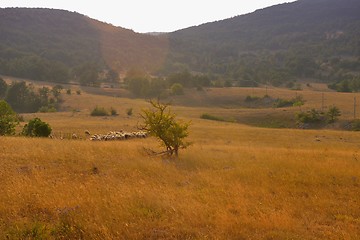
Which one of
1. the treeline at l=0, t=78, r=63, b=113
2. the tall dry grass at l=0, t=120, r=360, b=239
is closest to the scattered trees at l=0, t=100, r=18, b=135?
the tall dry grass at l=0, t=120, r=360, b=239

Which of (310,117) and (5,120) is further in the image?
(310,117)

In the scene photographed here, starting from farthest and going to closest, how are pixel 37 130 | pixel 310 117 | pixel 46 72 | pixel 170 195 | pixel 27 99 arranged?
pixel 46 72 → pixel 27 99 → pixel 310 117 → pixel 37 130 → pixel 170 195

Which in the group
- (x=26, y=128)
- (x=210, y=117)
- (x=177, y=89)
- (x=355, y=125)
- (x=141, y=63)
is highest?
(x=141, y=63)

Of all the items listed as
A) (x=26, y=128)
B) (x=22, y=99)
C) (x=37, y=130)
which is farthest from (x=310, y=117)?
(x=22, y=99)

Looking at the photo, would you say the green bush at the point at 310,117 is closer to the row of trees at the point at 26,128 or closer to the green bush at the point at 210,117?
the green bush at the point at 210,117

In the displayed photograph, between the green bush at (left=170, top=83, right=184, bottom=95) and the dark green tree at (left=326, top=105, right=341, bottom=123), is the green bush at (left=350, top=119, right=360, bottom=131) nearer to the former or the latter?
the dark green tree at (left=326, top=105, right=341, bottom=123)

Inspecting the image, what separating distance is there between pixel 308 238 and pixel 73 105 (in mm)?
67398

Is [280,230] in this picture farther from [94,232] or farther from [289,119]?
[289,119]

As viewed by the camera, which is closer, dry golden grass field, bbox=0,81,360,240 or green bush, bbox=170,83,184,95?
dry golden grass field, bbox=0,81,360,240

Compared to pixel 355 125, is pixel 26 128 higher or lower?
higher

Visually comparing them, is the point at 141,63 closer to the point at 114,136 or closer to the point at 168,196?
the point at 114,136

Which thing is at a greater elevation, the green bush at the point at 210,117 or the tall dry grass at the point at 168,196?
the tall dry grass at the point at 168,196

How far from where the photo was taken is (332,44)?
19675 centimetres

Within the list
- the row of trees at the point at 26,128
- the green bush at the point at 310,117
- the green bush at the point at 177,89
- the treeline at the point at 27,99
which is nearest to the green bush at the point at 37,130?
the row of trees at the point at 26,128
